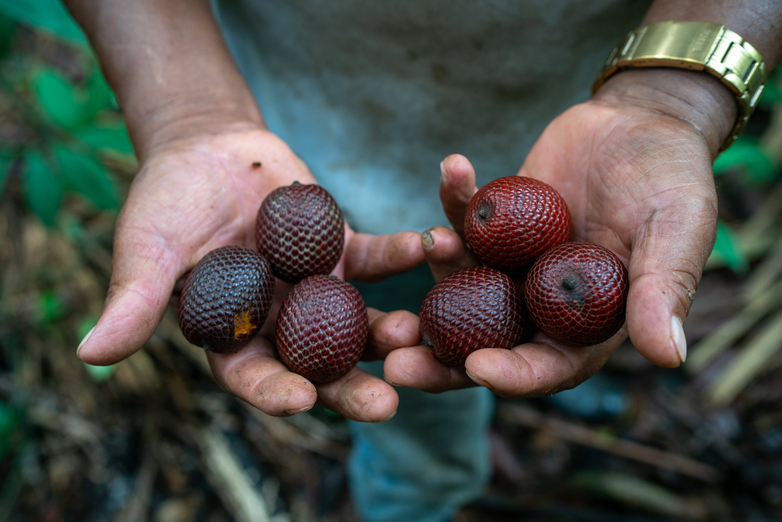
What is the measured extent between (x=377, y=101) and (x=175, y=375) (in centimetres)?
275

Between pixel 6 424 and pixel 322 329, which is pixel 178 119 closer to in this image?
pixel 322 329

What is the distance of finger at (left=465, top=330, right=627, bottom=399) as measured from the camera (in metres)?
1.85

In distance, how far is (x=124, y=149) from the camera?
289 centimetres

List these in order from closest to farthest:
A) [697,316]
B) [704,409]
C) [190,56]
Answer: [190,56], [704,409], [697,316]

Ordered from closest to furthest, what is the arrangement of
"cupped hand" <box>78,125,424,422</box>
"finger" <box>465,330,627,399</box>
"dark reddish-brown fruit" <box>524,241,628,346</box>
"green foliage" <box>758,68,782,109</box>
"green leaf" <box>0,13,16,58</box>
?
"finger" <box>465,330,627,399</box> → "cupped hand" <box>78,125,424,422</box> → "dark reddish-brown fruit" <box>524,241,628,346</box> → "green leaf" <box>0,13,16,58</box> → "green foliage" <box>758,68,782,109</box>

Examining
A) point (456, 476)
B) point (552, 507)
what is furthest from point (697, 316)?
point (456, 476)

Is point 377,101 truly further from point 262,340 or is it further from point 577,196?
point 262,340

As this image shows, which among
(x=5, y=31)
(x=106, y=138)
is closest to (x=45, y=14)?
(x=5, y=31)

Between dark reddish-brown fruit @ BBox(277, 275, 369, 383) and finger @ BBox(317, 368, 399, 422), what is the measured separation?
104 millimetres

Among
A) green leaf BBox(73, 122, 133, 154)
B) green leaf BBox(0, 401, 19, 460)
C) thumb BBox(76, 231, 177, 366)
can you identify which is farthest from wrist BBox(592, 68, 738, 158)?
green leaf BBox(0, 401, 19, 460)

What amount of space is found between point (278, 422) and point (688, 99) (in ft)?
11.8

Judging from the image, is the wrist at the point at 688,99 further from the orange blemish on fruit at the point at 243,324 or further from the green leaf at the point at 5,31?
the green leaf at the point at 5,31

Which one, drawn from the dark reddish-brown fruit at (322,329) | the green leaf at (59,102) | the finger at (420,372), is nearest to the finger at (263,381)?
the dark reddish-brown fruit at (322,329)

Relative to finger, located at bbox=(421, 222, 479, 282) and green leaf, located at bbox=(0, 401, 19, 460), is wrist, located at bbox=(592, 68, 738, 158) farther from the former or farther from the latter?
green leaf, located at bbox=(0, 401, 19, 460)
